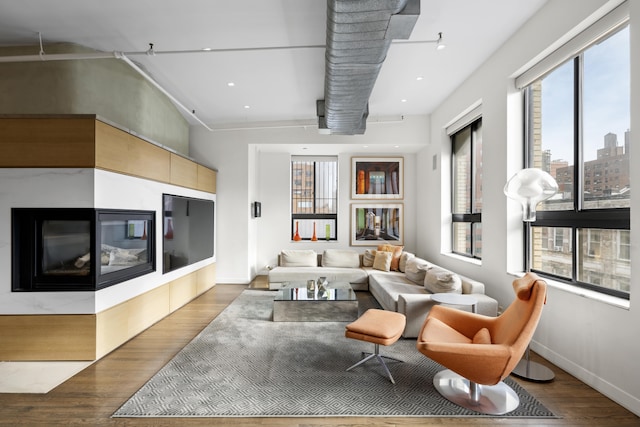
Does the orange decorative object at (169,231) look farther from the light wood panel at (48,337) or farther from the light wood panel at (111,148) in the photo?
the light wood panel at (48,337)

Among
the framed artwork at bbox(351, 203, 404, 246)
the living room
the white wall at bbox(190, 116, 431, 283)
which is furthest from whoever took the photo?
the framed artwork at bbox(351, 203, 404, 246)

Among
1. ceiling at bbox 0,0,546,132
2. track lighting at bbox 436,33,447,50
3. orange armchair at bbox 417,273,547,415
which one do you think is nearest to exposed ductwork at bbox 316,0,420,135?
ceiling at bbox 0,0,546,132

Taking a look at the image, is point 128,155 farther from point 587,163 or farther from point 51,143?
point 587,163

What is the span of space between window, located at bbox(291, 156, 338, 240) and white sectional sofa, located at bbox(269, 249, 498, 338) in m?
0.72

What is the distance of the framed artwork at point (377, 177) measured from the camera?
7371mm

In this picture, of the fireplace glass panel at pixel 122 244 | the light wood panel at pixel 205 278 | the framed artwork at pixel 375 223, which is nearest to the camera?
the fireplace glass panel at pixel 122 244

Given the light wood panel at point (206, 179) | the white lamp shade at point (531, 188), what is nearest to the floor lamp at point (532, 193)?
the white lamp shade at point (531, 188)

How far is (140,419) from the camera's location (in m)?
2.26

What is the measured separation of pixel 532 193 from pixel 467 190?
8.48 feet

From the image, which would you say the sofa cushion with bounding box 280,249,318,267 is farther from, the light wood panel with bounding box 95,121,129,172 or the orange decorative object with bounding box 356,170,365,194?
the light wood panel with bounding box 95,121,129,172

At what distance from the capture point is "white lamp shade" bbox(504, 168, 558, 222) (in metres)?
2.84

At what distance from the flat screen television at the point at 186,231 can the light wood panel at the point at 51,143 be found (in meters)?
1.40

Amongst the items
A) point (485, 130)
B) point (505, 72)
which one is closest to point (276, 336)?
point (485, 130)

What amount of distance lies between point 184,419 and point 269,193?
17.8ft
